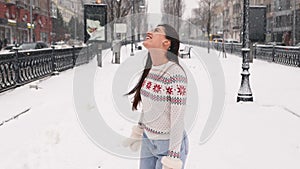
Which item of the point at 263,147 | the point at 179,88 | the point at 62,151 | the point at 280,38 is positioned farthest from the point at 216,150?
the point at 280,38

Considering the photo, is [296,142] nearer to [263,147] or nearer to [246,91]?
[263,147]

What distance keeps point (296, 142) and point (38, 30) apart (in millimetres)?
61769

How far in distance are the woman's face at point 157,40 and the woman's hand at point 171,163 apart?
837 millimetres

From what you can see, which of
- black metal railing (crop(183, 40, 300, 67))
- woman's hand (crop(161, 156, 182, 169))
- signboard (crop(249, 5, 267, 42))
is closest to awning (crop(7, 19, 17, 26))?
black metal railing (crop(183, 40, 300, 67))

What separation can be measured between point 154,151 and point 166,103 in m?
0.47

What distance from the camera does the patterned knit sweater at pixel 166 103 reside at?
8.87 ft

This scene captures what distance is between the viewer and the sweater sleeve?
269 centimetres

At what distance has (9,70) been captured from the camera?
11922 millimetres

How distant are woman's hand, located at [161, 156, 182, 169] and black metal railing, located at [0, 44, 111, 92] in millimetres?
5736

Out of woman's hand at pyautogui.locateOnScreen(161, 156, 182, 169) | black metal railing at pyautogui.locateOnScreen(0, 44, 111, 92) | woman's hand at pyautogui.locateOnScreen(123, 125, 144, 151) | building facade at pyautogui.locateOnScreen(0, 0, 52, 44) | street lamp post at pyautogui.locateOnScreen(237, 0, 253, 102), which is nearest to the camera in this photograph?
woman's hand at pyautogui.locateOnScreen(161, 156, 182, 169)

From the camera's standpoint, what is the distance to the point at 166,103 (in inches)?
109

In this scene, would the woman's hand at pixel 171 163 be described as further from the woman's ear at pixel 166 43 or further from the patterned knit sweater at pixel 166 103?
the woman's ear at pixel 166 43

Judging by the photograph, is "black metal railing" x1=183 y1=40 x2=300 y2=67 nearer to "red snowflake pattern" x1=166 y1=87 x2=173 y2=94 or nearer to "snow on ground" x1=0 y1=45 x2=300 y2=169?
"snow on ground" x1=0 y1=45 x2=300 y2=169

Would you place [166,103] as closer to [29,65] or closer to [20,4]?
[29,65]
